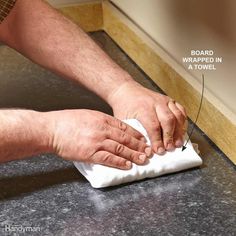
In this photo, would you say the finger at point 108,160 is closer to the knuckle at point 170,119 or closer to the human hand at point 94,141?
the human hand at point 94,141

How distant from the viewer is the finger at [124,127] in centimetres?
85

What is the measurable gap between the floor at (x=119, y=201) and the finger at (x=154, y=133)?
1.9 inches

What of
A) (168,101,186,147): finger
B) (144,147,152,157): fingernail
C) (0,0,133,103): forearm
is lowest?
(144,147,152,157): fingernail

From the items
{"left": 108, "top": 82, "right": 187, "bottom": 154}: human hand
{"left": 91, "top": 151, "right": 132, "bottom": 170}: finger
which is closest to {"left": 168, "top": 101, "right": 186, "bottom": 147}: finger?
{"left": 108, "top": 82, "right": 187, "bottom": 154}: human hand

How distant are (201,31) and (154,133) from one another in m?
0.24

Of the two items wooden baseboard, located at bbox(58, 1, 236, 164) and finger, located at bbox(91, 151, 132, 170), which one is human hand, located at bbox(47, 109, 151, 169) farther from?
wooden baseboard, located at bbox(58, 1, 236, 164)

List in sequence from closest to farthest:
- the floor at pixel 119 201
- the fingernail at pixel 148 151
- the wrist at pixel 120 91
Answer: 1. the floor at pixel 119 201
2. the fingernail at pixel 148 151
3. the wrist at pixel 120 91

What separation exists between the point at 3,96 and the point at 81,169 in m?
0.35

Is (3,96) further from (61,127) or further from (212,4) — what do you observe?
(212,4)

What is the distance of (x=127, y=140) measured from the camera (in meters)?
0.84

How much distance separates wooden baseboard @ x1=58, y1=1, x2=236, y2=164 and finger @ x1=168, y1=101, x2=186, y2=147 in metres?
0.07

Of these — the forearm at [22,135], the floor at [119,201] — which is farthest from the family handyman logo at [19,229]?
the forearm at [22,135]

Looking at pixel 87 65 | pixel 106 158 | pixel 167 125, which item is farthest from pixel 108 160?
pixel 87 65

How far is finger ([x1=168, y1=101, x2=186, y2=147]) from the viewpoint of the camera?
0.87 metres
